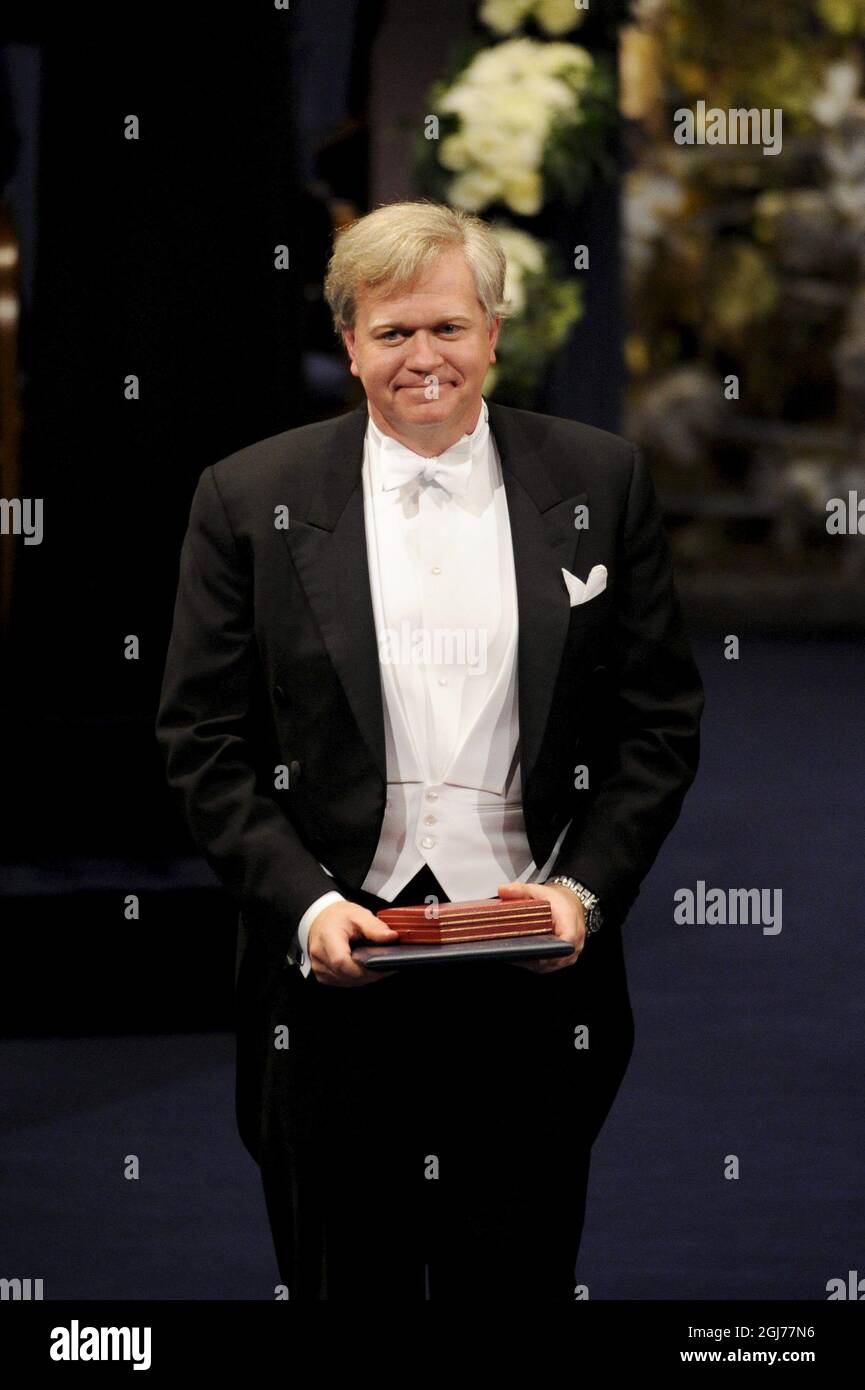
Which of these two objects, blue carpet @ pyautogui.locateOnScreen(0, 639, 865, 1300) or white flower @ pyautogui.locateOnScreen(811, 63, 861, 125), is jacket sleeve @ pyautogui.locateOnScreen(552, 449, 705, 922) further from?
white flower @ pyautogui.locateOnScreen(811, 63, 861, 125)

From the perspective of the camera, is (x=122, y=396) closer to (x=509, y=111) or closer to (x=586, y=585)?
(x=509, y=111)

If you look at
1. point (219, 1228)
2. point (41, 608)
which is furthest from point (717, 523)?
point (219, 1228)

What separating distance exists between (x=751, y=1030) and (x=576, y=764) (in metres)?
2.38

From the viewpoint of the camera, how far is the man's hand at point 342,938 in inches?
A: 94.7

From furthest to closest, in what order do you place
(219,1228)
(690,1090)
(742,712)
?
(742,712) → (690,1090) → (219,1228)

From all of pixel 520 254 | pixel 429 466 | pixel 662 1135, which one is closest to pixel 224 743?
pixel 429 466

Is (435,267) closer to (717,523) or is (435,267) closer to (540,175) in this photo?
(540,175)

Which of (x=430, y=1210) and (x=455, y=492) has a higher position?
(x=455, y=492)

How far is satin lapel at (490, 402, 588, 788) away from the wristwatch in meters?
0.11

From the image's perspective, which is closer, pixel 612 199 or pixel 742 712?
pixel 612 199

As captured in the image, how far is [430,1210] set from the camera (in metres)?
2.61

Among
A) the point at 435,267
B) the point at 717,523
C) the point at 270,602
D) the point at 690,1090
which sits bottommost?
the point at 690,1090

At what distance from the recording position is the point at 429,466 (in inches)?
99.3

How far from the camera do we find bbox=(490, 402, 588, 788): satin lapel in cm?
250
